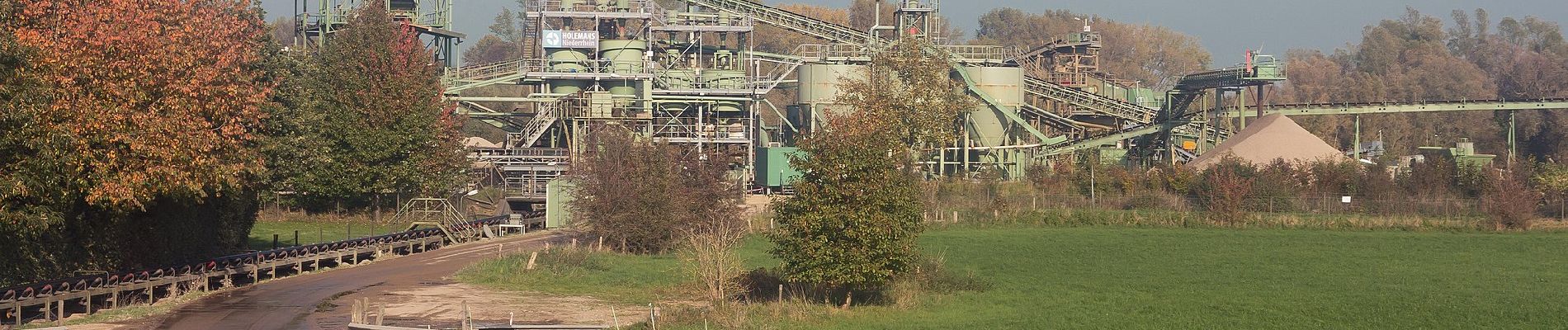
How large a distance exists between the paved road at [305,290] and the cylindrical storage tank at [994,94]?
114ft

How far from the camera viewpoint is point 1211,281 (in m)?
43.8

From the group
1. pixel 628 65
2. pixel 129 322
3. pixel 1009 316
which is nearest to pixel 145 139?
pixel 129 322

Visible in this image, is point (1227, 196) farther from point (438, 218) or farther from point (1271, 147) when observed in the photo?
point (438, 218)

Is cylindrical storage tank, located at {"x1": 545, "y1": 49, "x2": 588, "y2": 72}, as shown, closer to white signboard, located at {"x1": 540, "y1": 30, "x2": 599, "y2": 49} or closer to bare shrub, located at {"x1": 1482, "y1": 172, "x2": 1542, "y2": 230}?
white signboard, located at {"x1": 540, "y1": 30, "x2": 599, "y2": 49}

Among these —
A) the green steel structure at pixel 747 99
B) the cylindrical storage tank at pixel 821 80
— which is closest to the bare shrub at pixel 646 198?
the green steel structure at pixel 747 99

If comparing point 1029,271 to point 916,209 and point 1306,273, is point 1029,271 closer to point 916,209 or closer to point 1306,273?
point 1306,273

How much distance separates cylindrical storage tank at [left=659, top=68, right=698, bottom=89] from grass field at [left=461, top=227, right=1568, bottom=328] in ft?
89.1

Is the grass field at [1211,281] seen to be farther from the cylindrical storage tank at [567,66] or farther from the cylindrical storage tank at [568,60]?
the cylindrical storage tank at [568,60]


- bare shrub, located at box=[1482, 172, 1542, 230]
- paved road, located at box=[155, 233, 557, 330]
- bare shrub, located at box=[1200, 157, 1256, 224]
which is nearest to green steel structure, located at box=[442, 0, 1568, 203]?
bare shrub, located at box=[1200, 157, 1256, 224]

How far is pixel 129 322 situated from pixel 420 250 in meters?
23.0

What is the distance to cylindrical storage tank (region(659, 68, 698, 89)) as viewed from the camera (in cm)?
8800

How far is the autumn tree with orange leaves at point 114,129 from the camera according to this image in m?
32.8

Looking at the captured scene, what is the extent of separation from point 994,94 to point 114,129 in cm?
5863

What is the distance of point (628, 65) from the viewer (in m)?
86.5
